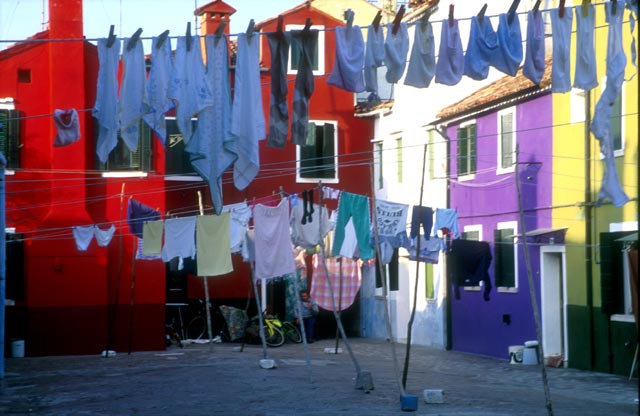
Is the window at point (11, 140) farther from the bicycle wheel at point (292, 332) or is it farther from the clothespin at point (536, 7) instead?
the clothespin at point (536, 7)

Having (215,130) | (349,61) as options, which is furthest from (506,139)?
(215,130)

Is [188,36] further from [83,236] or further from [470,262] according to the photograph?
[83,236]

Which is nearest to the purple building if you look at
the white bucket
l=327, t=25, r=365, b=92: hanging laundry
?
l=327, t=25, r=365, b=92: hanging laundry

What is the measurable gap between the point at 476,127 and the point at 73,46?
11.0 meters

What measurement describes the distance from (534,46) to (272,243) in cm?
884

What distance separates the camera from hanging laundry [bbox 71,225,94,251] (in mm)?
29047

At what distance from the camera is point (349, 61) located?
15.3 m

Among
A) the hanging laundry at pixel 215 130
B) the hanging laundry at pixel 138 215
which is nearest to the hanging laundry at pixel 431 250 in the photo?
the hanging laundry at pixel 138 215

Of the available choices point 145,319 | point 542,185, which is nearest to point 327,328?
point 145,319

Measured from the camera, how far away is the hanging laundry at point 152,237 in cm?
2845

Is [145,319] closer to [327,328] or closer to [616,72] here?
[327,328]

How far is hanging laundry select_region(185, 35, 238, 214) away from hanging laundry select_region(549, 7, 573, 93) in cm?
446

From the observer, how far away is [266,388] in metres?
20.1

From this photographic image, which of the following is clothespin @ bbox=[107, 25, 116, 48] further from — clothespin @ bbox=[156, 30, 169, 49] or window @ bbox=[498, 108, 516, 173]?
window @ bbox=[498, 108, 516, 173]
